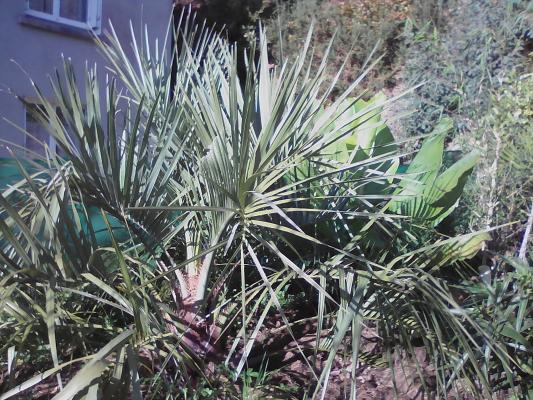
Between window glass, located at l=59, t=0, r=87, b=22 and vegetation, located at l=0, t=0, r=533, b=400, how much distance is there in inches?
224

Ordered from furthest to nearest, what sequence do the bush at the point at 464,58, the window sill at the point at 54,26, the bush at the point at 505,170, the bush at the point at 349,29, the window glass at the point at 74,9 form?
1. the bush at the point at 349,29
2. the window glass at the point at 74,9
3. the window sill at the point at 54,26
4. the bush at the point at 464,58
5. the bush at the point at 505,170

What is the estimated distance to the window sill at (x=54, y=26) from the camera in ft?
27.8

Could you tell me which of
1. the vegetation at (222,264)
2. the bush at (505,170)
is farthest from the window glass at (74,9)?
the bush at (505,170)

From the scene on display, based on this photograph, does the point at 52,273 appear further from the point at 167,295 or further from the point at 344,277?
the point at 344,277

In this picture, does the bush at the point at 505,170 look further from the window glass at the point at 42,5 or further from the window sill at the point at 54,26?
the window glass at the point at 42,5

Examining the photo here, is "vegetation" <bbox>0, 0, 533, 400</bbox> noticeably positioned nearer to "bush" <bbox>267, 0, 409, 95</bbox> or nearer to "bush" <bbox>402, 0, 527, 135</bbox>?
"bush" <bbox>402, 0, 527, 135</bbox>

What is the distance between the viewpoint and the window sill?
27.8 feet

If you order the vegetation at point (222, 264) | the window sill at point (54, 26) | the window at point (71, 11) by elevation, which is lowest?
the vegetation at point (222, 264)

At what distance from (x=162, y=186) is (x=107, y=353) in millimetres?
1145

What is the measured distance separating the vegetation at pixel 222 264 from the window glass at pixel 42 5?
5.47 m

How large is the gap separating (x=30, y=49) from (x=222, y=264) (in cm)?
622

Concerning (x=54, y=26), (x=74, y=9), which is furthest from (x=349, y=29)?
(x=54, y=26)

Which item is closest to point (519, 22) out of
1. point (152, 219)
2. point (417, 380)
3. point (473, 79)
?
point (473, 79)

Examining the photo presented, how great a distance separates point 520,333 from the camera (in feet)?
11.2
